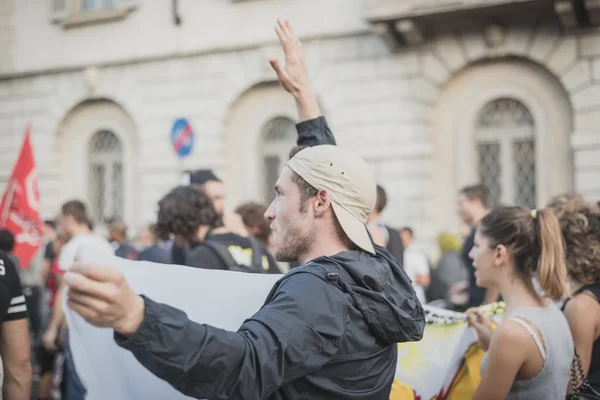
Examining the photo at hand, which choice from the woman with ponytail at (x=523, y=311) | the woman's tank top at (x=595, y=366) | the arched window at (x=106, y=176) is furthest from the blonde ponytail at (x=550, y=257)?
the arched window at (x=106, y=176)

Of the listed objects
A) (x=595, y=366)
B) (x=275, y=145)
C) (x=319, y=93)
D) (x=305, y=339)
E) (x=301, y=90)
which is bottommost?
(x=595, y=366)

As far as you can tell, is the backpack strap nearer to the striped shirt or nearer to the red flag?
the striped shirt

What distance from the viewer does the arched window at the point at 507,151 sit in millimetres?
12102

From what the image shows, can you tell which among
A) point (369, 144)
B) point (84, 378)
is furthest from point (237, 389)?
point (369, 144)

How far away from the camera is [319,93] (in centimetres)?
1289

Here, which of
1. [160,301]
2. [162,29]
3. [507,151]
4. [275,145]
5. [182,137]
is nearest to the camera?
[160,301]

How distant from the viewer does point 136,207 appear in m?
14.9

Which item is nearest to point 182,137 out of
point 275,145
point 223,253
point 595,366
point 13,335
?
point 275,145

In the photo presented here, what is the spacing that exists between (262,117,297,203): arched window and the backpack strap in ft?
32.0

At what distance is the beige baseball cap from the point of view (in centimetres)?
221

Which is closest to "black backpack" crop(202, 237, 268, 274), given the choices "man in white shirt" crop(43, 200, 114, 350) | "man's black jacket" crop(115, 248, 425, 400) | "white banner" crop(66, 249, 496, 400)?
"white banner" crop(66, 249, 496, 400)

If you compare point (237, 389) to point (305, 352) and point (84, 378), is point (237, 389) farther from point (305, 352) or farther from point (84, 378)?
point (84, 378)

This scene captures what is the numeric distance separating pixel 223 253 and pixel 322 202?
1.90 metres

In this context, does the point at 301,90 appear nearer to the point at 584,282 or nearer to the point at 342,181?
the point at 342,181
